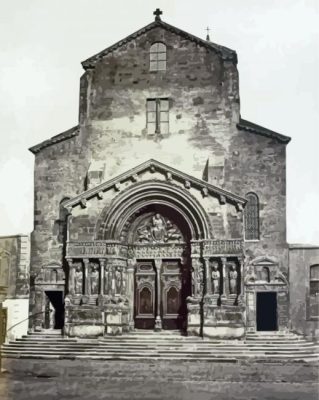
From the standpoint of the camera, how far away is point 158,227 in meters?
20.4

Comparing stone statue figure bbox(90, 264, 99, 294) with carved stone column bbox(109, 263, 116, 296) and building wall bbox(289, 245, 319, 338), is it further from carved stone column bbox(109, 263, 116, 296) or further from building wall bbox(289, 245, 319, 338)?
building wall bbox(289, 245, 319, 338)

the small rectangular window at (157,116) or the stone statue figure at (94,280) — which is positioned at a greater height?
the small rectangular window at (157,116)

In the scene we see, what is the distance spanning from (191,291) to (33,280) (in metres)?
5.48

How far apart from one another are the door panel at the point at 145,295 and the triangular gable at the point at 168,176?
111 inches

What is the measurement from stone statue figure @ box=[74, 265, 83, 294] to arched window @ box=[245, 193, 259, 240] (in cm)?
548

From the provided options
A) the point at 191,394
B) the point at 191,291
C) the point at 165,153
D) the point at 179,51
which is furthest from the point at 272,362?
the point at 179,51

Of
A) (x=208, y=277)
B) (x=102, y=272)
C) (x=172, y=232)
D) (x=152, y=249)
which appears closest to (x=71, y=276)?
(x=102, y=272)

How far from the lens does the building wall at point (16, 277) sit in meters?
20.5

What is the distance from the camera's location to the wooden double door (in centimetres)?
1998

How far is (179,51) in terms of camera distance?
2166 centimetres

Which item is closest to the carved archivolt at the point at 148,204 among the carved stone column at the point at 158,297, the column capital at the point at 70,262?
the column capital at the point at 70,262

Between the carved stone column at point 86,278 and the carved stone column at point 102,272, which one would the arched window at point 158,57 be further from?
the carved stone column at point 86,278

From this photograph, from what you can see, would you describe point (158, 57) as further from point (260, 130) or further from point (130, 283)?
point (130, 283)

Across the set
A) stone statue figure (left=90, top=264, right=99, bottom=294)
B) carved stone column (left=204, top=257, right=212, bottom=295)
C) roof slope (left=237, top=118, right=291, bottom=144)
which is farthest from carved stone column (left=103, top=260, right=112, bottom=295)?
roof slope (left=237, top=118, right=291, bottom=144)
